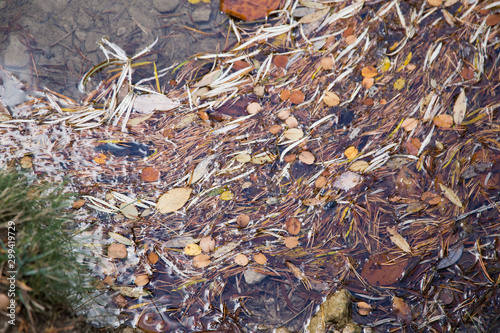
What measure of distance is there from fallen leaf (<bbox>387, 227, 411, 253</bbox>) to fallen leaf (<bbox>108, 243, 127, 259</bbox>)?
2016 mm

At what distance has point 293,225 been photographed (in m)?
2.21

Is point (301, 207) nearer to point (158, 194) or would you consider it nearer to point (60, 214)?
point (158, 194)

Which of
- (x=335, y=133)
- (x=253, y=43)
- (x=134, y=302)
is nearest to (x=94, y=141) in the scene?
(x=134, y=302)

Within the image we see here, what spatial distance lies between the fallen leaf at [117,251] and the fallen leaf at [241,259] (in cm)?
83

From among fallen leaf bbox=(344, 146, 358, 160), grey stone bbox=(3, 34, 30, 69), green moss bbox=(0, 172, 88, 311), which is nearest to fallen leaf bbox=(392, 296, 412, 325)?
fallen leaf bbox=(344, 146, 358, 160)

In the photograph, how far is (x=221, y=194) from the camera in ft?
7.41

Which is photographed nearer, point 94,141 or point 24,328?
point 24,328

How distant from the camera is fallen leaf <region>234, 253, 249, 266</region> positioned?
2.18 meters

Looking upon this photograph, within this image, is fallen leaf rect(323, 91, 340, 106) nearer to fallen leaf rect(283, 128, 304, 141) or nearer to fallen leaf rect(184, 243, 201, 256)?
fallen leaf rect(283, 128, 304, 141)

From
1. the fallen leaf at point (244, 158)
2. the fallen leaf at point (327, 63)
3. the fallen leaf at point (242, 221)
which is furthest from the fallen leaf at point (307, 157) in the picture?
the fallen leaf at point (327, 63)

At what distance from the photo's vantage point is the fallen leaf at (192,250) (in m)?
2.18

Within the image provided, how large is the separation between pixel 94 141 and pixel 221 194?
113 centimetres

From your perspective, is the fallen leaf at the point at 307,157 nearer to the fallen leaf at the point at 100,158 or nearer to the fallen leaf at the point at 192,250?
the fallen leaf at the point at 192,250

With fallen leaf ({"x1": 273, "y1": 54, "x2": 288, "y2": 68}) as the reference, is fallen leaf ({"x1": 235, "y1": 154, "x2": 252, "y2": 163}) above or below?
below
